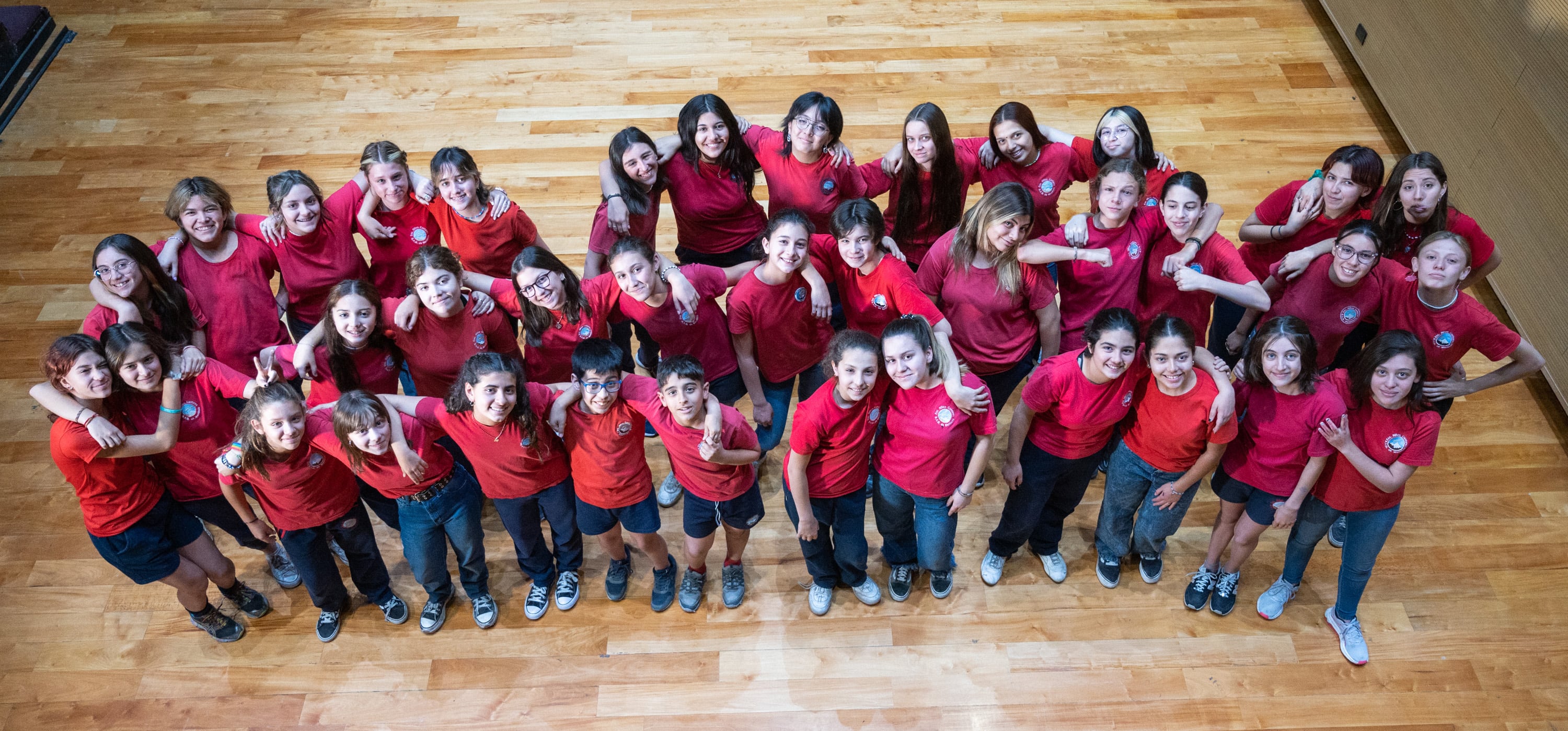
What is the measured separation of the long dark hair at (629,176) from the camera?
3105mm

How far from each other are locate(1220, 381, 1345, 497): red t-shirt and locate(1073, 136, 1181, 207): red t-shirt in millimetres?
662

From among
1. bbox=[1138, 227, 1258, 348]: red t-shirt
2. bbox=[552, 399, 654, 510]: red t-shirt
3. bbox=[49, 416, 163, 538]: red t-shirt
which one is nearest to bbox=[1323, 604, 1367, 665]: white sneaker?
bbox=[1138, 227, 1258, 348]: red t-shirt

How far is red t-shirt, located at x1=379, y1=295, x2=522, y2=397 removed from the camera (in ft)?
9.46

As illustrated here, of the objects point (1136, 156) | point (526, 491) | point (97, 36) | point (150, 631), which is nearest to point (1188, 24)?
point (1136, 156)

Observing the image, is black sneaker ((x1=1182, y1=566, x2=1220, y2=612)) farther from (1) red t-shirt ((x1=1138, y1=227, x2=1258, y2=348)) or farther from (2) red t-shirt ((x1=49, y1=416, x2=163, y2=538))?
(2) red t-shirt ((x1=49, y1=416, x2=163, y2=538))

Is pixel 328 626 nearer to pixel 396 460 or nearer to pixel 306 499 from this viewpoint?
pixel 306 499

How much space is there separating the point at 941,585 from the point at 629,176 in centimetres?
161

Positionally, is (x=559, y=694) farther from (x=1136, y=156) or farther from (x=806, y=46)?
(x=806, y=46)

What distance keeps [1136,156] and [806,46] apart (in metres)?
2.66

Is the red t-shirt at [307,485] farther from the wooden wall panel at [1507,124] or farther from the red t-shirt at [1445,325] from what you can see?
the wooden wall panel at [1507,124]

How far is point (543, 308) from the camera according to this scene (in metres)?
2.88

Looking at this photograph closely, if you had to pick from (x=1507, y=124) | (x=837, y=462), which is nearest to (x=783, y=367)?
(x=837, y=462)

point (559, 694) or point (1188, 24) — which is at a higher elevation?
point (1188, 24)

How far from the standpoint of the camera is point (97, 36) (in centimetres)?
555
